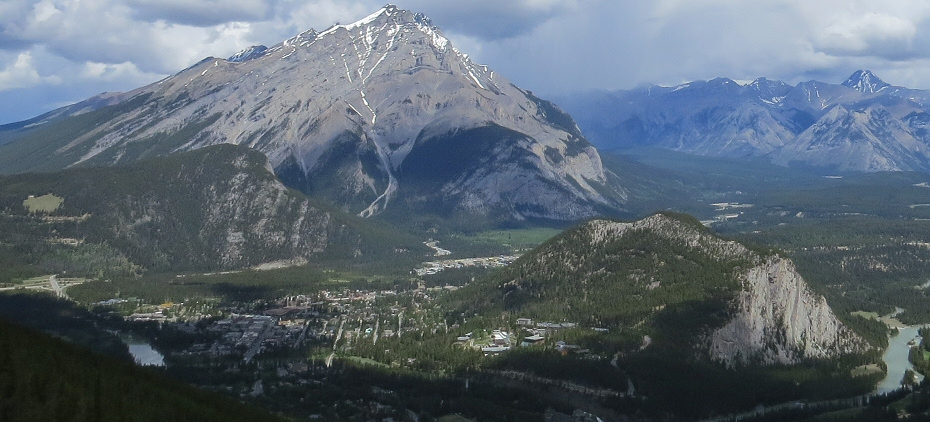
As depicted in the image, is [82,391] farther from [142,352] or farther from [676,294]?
[676,294]

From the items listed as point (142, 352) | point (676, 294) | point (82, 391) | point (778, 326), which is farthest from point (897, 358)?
point (82, 391)

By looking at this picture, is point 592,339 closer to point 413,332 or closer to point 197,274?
point 413,332

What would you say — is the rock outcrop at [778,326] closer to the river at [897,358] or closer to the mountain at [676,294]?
the mountain at [676,294]

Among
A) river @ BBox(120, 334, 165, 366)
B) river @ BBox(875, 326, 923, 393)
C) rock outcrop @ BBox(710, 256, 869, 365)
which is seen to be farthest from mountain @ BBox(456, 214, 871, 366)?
river @ BBox(120, 334, 165, 366)

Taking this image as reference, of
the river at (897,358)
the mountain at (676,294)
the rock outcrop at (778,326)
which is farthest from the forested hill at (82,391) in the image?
the river at (897,358)

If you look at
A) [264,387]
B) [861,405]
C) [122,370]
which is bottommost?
[861,405]

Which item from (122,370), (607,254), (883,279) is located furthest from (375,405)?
(883,279)

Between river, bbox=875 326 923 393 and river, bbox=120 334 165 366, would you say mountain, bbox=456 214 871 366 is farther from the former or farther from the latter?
river, bbox=120 334 165 366
